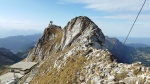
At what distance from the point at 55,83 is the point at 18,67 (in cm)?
3903

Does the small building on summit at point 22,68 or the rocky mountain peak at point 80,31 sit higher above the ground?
the rocky mountain peak at point 80,31

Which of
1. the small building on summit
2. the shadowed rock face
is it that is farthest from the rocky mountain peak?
the small building on summit

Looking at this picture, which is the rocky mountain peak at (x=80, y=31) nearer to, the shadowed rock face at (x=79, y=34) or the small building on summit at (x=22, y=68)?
the shadowed rock face at (x=79, y=34)

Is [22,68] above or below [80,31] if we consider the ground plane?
below

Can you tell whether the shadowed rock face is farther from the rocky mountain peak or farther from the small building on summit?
the small building on summit

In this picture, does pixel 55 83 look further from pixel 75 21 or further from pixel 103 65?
pixel 75 21

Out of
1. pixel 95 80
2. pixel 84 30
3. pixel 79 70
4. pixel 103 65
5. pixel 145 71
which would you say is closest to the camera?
pixel 145 71

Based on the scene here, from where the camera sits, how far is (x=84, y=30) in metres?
69.1

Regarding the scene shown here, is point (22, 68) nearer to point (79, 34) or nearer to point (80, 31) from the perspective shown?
point (79, 34)

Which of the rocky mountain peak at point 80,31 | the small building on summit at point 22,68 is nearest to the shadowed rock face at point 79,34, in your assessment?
the rocky mountain peak at point 80,31

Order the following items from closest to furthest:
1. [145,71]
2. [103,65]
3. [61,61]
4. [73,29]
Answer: [145,71] → [103,65] → [61,61] → [73,29]

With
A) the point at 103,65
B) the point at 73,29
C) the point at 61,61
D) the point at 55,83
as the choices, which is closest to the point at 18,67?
the point at 73,29

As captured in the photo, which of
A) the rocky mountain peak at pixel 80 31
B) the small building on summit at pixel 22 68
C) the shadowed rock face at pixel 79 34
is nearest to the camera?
the shadowed rock face at pixel 79 34

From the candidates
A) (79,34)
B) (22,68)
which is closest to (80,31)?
(79,34)
